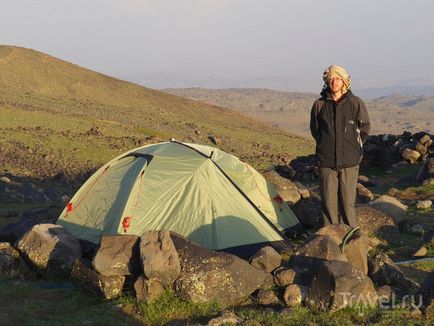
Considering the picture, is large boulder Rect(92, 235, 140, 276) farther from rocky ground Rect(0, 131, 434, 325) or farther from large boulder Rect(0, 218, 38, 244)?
large boulder Rect(0, 218, 38, 244)

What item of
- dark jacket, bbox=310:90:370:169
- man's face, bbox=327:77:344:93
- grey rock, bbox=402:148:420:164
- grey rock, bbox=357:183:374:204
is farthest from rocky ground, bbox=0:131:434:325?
grey rock, bbox=402:148:420:164

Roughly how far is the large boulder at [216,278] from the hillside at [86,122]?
19339 mm

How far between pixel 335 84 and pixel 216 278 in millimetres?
4022

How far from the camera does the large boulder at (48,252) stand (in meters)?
9.32

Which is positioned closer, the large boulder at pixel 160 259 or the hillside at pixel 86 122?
the large boulder at pixel 160 259

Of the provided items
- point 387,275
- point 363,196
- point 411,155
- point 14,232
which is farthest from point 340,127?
point 411,155

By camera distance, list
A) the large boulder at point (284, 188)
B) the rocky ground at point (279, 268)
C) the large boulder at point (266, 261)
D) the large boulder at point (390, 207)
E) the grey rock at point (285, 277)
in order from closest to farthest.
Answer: the rocky ground at point (279, 268)
the grey rock at point (285, 277)
the large boulder at point (266, 261)
the large boulder at point (284, 188)
the large boulder at point (390, 207)

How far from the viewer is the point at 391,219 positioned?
41.6ft

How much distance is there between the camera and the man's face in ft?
30.8

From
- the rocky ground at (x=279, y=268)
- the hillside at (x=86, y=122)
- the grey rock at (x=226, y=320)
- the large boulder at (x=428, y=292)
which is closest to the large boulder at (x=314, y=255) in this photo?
the rocky ground at (x=279, y=268)

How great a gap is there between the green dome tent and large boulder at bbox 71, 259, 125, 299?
6.52 feet

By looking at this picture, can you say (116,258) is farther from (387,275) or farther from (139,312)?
(387,275)

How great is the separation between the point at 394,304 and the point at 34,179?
2025 centimetres

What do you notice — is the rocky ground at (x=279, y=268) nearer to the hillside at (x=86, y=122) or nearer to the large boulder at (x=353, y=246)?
the large boulder at (x=353, y=246)
